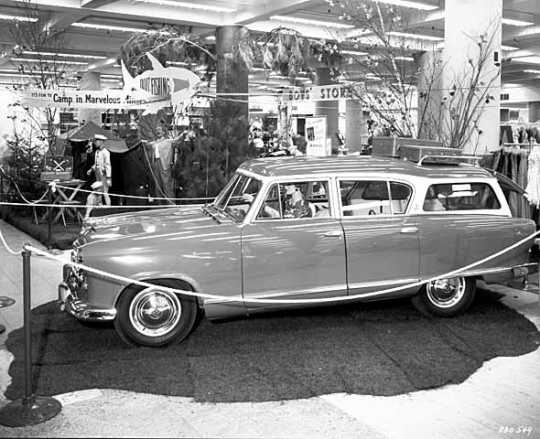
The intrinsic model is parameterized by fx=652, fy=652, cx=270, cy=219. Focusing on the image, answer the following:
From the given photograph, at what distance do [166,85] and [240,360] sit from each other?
21.5 ft

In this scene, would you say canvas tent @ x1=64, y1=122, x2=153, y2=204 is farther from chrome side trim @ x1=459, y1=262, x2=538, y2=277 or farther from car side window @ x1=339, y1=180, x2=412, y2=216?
chrome side trim @ x1=459, y1=262, x2=538, y2=277

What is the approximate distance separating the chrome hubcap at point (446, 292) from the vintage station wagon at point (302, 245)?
1 centimetres

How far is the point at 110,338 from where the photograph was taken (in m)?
5.71

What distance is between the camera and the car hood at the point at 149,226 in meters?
5.38

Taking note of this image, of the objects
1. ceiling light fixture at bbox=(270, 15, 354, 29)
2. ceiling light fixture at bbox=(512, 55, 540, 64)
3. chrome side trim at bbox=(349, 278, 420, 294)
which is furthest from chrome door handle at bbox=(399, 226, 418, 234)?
ceiling light fixture at bbox=(512, 55, 540, 64)

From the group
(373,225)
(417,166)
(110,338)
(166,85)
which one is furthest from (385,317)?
(166,85)

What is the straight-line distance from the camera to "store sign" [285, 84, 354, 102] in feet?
34.6

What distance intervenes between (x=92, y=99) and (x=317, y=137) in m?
4.69

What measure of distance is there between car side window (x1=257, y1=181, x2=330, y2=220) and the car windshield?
152 mm

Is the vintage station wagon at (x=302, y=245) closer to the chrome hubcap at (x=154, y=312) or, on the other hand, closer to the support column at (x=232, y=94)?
the chrome hubcap at (x=154, y=312)

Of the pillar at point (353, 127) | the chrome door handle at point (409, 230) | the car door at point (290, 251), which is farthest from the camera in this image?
the pillar at point (353, 127)

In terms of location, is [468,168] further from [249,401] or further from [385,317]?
[249,401]

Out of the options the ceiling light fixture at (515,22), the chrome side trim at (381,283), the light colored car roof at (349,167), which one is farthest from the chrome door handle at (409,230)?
the ceiling light fixture at (515,22)

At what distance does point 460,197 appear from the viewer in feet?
20.7
